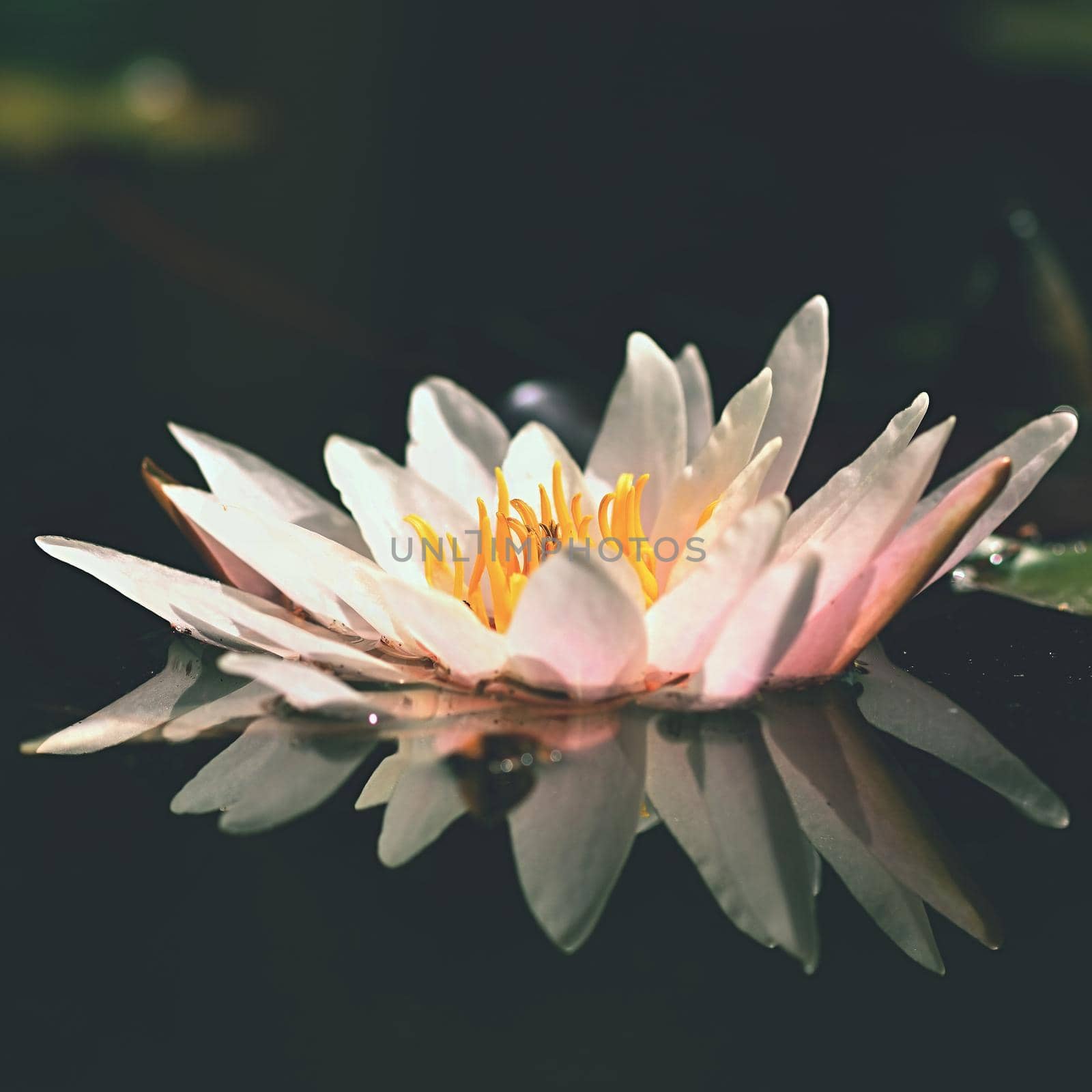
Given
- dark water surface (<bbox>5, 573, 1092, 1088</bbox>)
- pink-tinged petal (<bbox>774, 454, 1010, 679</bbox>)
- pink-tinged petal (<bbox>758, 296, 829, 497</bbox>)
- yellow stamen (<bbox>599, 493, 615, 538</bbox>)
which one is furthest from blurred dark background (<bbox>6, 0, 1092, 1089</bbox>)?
yellow stamen (<bbox>599, 493, 615, 538</bbox>)

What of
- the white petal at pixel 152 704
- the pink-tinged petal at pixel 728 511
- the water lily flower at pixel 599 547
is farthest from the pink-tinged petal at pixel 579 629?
the white petal at pixel 152 704

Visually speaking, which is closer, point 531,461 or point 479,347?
point 531,461

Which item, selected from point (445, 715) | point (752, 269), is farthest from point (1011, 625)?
point (752, 269)

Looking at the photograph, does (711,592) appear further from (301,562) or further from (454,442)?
(454,442)

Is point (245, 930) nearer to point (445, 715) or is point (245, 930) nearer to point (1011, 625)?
point (445, 715)

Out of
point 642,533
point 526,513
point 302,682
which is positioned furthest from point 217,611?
point 642,533
